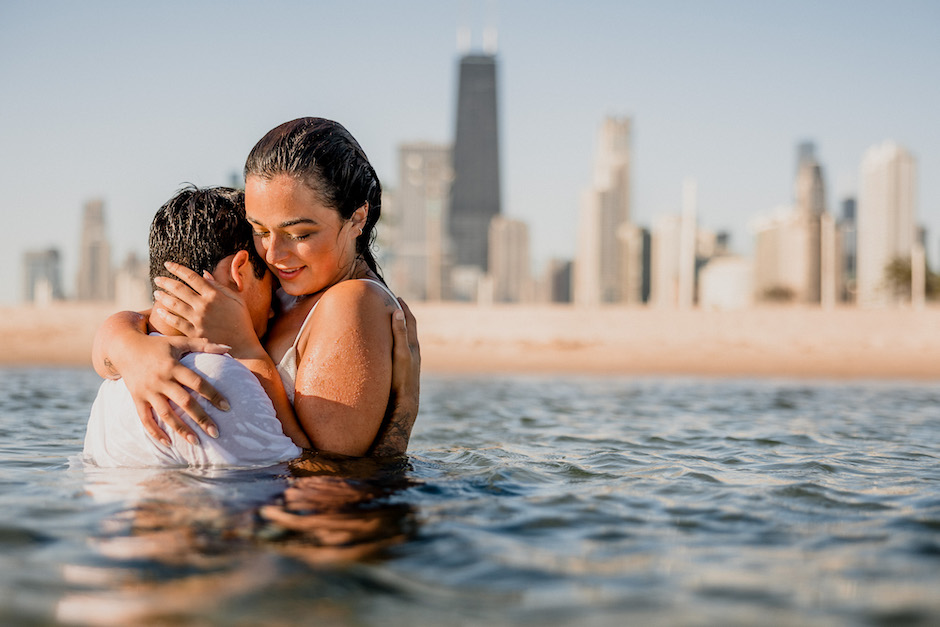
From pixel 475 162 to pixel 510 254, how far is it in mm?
23950

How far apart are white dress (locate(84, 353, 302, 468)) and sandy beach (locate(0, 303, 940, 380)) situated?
15642 mm

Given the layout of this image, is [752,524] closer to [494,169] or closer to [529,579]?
[529,579]

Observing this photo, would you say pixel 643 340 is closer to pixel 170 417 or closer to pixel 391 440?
pixel 391 440

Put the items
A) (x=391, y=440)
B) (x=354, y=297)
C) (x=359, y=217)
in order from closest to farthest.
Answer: (x=354, y=297) → (x=359, y=217) → (x=391, y=440)

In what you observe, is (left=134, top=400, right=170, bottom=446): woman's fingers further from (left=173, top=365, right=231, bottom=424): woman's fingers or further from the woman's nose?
the woman's nose

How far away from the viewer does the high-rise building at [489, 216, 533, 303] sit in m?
159

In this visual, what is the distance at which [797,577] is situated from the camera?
7.49 feet

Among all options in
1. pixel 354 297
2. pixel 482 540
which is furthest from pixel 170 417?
pixel 482 540

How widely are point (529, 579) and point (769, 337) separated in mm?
22960

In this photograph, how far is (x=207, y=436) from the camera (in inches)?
122

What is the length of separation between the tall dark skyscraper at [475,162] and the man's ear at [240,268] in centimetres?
17008

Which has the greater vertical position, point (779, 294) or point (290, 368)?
point (779, 294)

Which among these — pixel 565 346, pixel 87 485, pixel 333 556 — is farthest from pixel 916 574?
pixel 565 346

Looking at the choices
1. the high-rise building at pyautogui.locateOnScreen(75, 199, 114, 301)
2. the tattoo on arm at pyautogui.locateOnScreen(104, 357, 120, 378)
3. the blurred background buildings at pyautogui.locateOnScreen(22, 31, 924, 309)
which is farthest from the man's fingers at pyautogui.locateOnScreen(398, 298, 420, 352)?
the high-rise building at pyautogui.locateOnScreen(75, 199, 114, 301)
